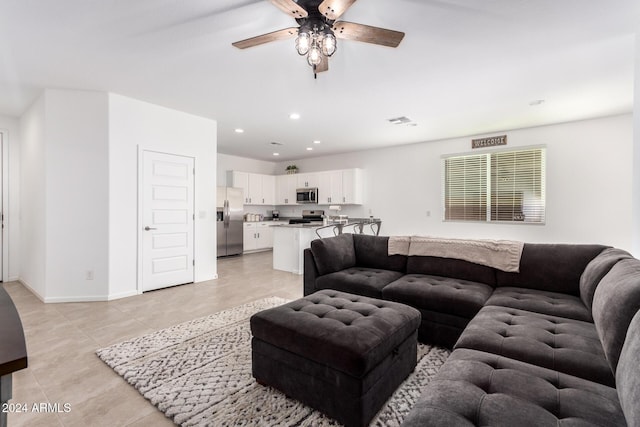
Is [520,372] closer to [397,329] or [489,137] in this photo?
[397,329]

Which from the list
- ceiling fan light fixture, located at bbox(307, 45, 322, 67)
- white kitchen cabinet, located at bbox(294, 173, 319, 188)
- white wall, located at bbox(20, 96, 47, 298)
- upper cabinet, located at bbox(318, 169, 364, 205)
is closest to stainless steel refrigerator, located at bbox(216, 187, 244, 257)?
white kitchen cabinet, located at bbox(294, 173, 319, 188)

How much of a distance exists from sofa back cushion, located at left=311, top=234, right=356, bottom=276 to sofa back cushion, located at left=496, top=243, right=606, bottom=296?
1552mm

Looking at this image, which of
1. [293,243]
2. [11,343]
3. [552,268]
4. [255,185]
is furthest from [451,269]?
[255,185]

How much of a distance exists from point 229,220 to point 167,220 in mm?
2915

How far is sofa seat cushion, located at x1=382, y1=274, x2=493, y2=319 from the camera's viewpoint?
94.3 inches

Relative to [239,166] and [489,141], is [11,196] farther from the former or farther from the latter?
[489,141]

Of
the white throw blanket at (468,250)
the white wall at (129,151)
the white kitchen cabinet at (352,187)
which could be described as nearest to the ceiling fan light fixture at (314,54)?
the white throw blanket at (468,250)

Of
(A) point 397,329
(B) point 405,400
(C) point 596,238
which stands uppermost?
(C) point 596,238

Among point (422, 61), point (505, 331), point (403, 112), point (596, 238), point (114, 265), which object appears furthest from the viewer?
point (596, 238)

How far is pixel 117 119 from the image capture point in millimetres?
3871

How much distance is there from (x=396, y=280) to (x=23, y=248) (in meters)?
5.60

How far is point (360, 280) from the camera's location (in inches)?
119

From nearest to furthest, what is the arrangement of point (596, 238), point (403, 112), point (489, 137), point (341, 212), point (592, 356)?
point (592, 356) < point (403, 112) < point (596, 238) < point (489, 137) < point (341, 212)

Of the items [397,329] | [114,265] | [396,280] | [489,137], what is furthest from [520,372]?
[489,137]
